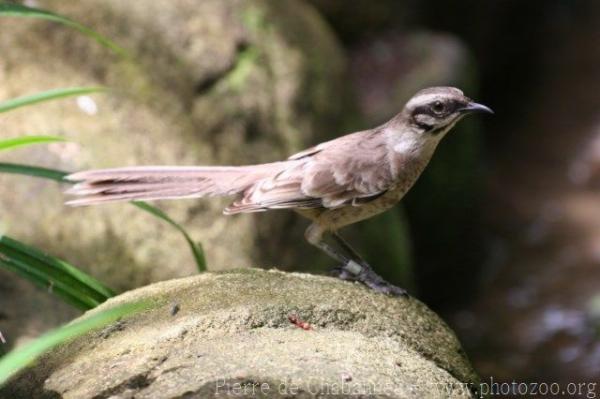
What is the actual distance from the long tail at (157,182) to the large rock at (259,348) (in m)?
0.53

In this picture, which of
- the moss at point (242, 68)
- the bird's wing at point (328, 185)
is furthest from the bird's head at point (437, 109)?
the moss at point (242, 68)

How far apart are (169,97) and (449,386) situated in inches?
124

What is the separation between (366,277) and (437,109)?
2.83ft

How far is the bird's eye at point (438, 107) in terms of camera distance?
13.2ft

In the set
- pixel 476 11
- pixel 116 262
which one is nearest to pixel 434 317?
pixel 116 262

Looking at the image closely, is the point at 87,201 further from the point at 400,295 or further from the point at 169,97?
the point at 169,97

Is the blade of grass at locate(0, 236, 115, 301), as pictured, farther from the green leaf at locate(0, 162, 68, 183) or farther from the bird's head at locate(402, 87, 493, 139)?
the bird's head at locate(402, 87, 493, 139)

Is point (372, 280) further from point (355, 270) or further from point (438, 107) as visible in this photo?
point (438, 107)

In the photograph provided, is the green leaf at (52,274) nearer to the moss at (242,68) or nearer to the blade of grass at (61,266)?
the blade of grass at (61,266)

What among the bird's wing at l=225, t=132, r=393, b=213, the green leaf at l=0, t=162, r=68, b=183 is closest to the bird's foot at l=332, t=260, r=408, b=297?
the bird's wing at l=225, t=132, r=393, b=213

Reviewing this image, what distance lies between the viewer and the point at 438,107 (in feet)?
13.2

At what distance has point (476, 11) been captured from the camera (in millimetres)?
10961

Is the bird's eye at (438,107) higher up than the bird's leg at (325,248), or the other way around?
the bird's eye at (438,107)

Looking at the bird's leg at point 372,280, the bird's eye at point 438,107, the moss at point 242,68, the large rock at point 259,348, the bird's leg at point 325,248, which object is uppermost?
the moss at point 242,68
